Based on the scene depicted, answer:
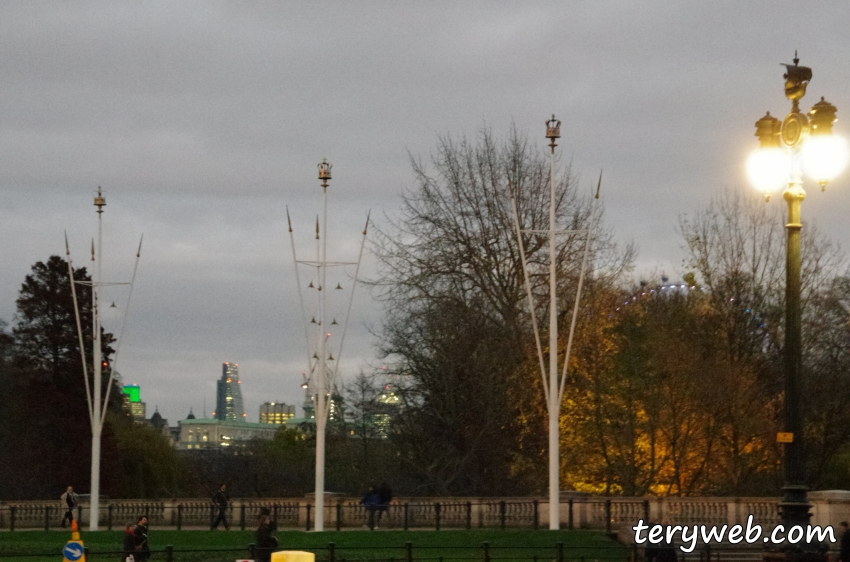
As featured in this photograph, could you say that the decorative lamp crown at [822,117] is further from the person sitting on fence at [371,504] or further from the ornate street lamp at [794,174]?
the person sitting on fence at [371,504]

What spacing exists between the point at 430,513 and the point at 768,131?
83.4ft

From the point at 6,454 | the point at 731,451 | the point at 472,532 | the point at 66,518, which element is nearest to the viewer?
the point at 472,532

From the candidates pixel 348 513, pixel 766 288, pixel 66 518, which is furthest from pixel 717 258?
pixel 66 518

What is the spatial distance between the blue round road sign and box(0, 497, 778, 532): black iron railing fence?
59.3 feet

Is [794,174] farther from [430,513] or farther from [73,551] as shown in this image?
[430,513]

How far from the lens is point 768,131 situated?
15.3 meters

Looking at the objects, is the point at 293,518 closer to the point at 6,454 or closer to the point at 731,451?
the point at 731,451

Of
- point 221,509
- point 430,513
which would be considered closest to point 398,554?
point 430,513

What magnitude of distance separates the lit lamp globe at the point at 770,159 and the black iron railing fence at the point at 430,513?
2084cm

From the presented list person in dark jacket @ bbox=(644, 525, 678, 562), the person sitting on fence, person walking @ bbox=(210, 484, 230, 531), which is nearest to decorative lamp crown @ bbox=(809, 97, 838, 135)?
person in dark jacket @ bbox=(644, 525, 678, 562)

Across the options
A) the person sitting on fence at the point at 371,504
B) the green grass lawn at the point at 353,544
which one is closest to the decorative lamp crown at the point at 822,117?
the green grass lawn at the point at 353,544

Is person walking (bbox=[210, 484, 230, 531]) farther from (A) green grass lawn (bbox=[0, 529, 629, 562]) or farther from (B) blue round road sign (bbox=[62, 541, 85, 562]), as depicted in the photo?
(B) blue round road sign (bbox=[62, 541, 85, 562])

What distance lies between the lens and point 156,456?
270 ft

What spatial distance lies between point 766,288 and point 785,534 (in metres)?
42.5
